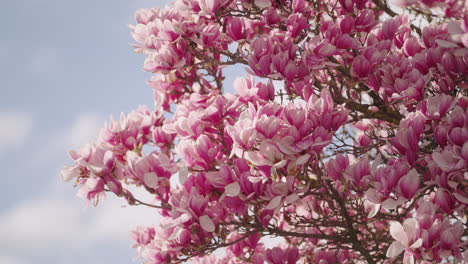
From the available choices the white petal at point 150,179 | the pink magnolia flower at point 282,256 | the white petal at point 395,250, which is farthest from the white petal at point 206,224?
the white petal at point 395,250

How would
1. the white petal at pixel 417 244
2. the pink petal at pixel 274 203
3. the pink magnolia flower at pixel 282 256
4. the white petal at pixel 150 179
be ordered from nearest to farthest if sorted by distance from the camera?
the white petal at pixel 417 244 < the pink petal at pixel 274 203 < the white petal at pixel 150 179 < the pink magnolia flower at pixel 282 256

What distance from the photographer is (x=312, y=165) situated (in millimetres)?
3039

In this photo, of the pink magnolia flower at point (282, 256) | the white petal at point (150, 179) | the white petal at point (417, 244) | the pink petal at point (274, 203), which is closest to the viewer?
the white petal at point (417, 244)

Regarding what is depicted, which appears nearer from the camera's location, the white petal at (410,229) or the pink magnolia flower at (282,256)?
the white petal at (410,229)

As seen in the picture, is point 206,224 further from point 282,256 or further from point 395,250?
point 395,250

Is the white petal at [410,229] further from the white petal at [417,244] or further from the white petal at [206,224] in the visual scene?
the white petal at [206,224]

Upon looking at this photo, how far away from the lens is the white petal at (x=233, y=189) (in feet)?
9.04

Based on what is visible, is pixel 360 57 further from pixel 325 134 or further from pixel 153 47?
pixel 153 47

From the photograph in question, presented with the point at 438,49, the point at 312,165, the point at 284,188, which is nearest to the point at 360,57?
the point at 438,49

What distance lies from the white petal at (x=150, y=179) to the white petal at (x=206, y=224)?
370 mm

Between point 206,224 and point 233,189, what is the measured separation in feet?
1.06

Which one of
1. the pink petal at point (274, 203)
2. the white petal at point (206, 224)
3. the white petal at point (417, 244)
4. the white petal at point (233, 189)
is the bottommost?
the white petal at point (417, 244)

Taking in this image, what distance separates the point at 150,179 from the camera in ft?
10.2

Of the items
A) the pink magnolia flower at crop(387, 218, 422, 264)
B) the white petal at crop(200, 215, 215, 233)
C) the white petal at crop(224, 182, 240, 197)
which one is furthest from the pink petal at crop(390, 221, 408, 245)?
the white petal at crop(200, 215, 215, 233)
